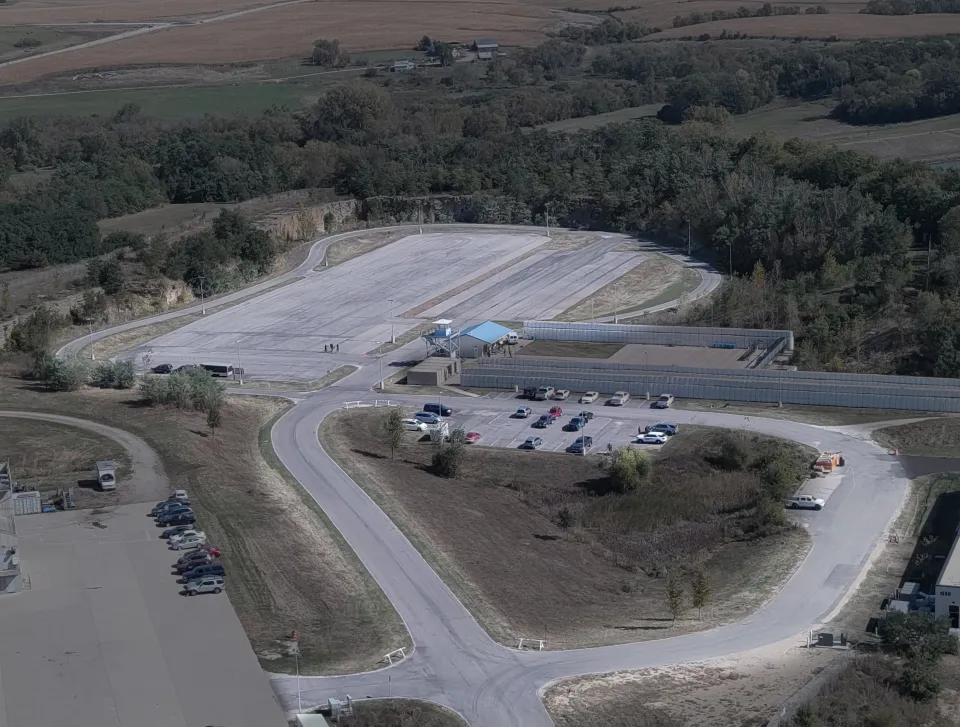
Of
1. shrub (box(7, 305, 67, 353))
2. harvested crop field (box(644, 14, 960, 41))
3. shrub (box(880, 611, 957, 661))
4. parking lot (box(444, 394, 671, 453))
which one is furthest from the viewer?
harvested crop field (box(644, 14, 960, 41))

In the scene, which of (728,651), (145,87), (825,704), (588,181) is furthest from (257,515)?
(145,87)

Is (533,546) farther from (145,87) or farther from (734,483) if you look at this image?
(145,87)

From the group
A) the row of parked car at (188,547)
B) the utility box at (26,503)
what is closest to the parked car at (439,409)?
the row of parked car at (188,547)

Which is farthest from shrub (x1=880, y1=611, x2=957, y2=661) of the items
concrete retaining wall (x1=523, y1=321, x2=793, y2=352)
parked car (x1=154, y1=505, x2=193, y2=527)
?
concrete retaining wall (x1=523, y1=321, x2=793, y2=352)

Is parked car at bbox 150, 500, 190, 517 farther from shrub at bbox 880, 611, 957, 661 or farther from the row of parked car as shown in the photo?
shrub at bbox 880, 611, 957, 661

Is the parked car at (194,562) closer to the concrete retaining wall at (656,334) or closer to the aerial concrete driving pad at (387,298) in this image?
the aerial concrete driving pad at (387,298)

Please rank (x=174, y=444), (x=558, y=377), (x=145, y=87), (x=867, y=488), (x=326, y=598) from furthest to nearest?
(x=145, y=87), (x=558, y=377), (x=174, y=444), (x=867, y=488), (x=326, y=598)
